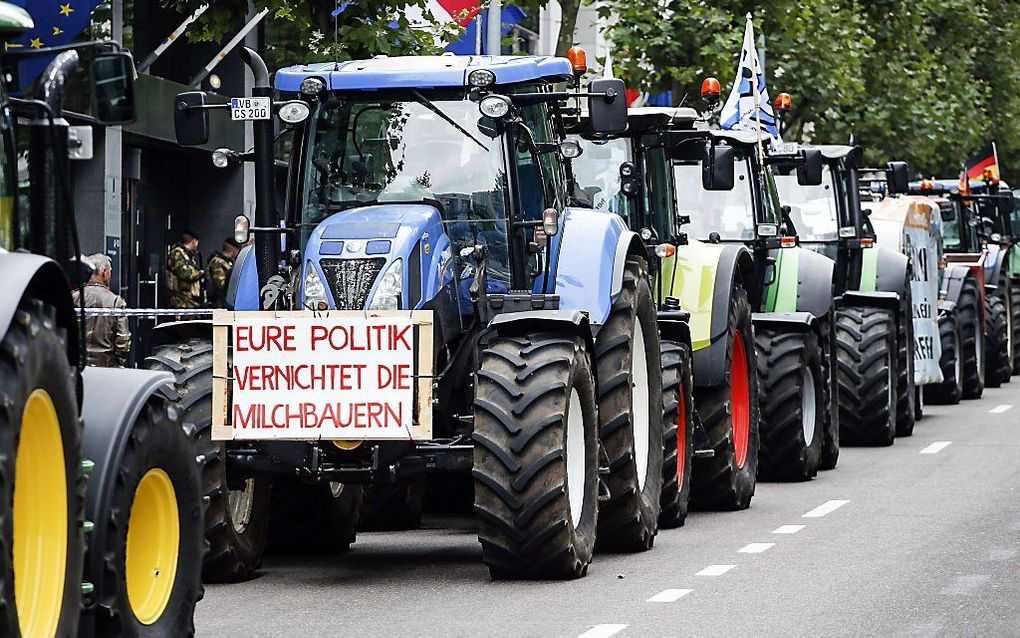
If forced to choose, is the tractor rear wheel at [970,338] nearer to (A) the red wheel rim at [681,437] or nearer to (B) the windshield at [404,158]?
(A) the red wheel rim at [681,437]

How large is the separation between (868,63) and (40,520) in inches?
1294

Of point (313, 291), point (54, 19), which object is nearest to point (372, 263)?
point (313, 291)

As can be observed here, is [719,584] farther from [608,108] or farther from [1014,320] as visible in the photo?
[1014,320]

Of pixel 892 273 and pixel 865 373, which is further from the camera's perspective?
pixel 892 273

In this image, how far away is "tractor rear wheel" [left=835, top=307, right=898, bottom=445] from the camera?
19344 millimetres

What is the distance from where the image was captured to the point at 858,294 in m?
19.8

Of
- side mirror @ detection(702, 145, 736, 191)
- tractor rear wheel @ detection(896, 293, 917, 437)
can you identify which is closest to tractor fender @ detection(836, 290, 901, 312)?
tractor rear wheel @ detection(896, 293, 917, 437)

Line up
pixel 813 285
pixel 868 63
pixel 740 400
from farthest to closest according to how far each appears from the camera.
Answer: pixel 868 63
pixel 813 285
pixel 740 400

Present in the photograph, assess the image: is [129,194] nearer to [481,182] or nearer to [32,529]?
[481,182]

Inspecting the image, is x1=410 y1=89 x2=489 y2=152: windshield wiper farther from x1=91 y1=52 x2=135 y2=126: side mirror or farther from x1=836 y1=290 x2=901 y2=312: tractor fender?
x1=836 y1=290 x2=901 y2=312: tractor fender

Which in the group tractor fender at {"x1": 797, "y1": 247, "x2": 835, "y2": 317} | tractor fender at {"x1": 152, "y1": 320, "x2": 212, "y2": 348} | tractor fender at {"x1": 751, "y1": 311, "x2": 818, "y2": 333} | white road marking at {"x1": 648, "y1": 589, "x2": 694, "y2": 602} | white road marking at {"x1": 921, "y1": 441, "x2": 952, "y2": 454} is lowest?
white road marking at {"x1": 648, "y1": 589, "x2": 694, "y2": 602}

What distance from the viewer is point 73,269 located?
758cm

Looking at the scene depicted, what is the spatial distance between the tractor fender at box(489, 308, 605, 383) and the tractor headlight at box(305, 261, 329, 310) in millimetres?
827

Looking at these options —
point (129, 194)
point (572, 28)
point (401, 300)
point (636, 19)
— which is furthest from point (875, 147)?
point (401, 300)
